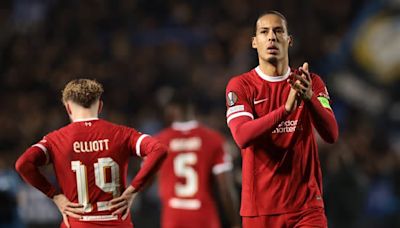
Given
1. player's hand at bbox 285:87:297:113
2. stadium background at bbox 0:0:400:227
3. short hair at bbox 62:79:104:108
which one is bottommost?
player's hand at bbox 285:87:297:113

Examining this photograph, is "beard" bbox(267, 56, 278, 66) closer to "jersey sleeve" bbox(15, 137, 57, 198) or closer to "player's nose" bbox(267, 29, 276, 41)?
"player's nose" bbox(267, 29, 276, 41)

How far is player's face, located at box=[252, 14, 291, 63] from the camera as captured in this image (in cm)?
600

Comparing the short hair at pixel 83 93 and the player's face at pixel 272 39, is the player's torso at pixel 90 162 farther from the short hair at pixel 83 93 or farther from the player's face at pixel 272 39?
the player's face at pixel 272 39

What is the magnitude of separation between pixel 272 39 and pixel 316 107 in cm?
61

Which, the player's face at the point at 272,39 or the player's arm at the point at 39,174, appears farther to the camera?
the player's arm at the point at 39,174

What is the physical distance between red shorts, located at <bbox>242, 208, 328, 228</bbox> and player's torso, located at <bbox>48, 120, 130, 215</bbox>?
103cm

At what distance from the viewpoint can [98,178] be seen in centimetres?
620

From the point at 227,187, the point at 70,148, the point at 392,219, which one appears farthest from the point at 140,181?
the point at 392,219

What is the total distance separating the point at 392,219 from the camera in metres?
12.2

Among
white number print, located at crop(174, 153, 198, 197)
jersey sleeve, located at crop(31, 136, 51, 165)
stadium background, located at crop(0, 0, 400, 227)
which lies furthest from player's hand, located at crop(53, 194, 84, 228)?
stadium background, located at crop(0, 0, 400, 227)

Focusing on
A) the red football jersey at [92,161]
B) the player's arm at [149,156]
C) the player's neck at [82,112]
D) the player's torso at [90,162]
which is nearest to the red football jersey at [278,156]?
the player's arm at [149,156]

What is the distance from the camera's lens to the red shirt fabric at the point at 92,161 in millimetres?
6195

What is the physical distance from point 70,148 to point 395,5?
9178 millimetres

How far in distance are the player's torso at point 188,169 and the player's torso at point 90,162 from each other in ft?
9.27
